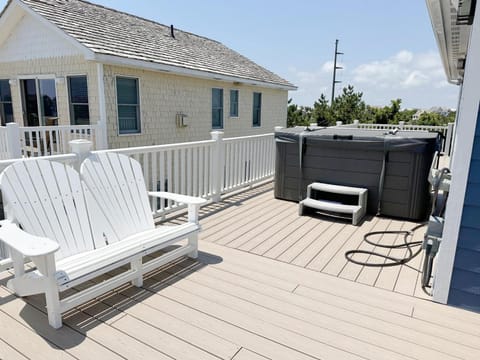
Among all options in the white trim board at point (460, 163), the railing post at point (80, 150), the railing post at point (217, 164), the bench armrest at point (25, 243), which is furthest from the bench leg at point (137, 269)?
the railing post at point (217, 164)

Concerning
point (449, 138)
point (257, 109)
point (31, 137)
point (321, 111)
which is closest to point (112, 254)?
point (31, 137)

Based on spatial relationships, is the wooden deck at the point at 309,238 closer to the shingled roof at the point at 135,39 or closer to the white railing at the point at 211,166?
the white railing at the point at 211,166

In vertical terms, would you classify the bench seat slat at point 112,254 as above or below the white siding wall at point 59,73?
below

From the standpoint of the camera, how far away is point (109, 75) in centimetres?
690

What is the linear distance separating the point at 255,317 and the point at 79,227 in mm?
1461

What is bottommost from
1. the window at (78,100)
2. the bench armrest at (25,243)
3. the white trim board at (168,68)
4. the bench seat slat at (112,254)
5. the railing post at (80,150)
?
the bench seat slat at (112,254)

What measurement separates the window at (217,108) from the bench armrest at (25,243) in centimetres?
828

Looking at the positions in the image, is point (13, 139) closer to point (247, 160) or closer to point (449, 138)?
point (247, 160)

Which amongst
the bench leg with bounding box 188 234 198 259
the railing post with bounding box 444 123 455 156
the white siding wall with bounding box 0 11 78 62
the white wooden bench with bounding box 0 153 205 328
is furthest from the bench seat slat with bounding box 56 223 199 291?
the railing post with bounding box 444 123 455 156

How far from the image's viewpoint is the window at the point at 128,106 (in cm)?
728

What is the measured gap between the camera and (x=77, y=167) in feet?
9.55

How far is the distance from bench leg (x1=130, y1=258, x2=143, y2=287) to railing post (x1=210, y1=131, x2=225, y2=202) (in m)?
2.41

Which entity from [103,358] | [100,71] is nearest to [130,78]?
[100,71]

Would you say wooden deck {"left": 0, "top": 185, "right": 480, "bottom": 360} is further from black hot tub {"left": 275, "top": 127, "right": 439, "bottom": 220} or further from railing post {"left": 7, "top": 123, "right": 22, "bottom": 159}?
railing post {"left": 7, "top": 123, "right": 22, "bottom": 159}
